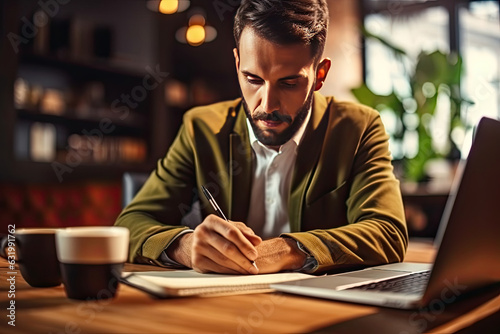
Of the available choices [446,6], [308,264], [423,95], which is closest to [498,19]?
[446,6]

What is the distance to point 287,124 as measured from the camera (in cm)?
117

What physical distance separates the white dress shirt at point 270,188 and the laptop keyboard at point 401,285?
419 mm

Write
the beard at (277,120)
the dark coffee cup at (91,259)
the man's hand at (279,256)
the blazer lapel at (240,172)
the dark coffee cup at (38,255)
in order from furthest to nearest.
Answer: the blazer lapel at (240,172) → the beard at (277,120) → the man's hand at (279,256) → the dark coffee cup at (38,255) → the dark coffee cup at (91,259)

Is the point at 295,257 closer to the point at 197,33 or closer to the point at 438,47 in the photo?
the point at 197,33

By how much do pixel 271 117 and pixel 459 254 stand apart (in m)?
0.55

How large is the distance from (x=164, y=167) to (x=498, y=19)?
4.33 metres

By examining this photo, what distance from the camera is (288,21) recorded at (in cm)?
110

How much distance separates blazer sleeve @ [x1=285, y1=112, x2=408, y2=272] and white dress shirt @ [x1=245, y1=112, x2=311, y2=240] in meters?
0.10

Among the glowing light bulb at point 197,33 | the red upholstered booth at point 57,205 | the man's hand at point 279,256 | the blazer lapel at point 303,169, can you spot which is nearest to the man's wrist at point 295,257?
the man's hand at point 279,256

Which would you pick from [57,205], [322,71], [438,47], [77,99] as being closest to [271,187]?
[322,71]

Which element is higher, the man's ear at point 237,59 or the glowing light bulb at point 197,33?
the glowing light bulb at point 197,33

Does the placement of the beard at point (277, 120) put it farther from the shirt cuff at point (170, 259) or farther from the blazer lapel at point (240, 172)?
the shirt cuff at point (170, 259)

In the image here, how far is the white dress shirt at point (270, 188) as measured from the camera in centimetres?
124

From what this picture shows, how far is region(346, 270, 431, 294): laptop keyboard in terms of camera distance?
73 cm
